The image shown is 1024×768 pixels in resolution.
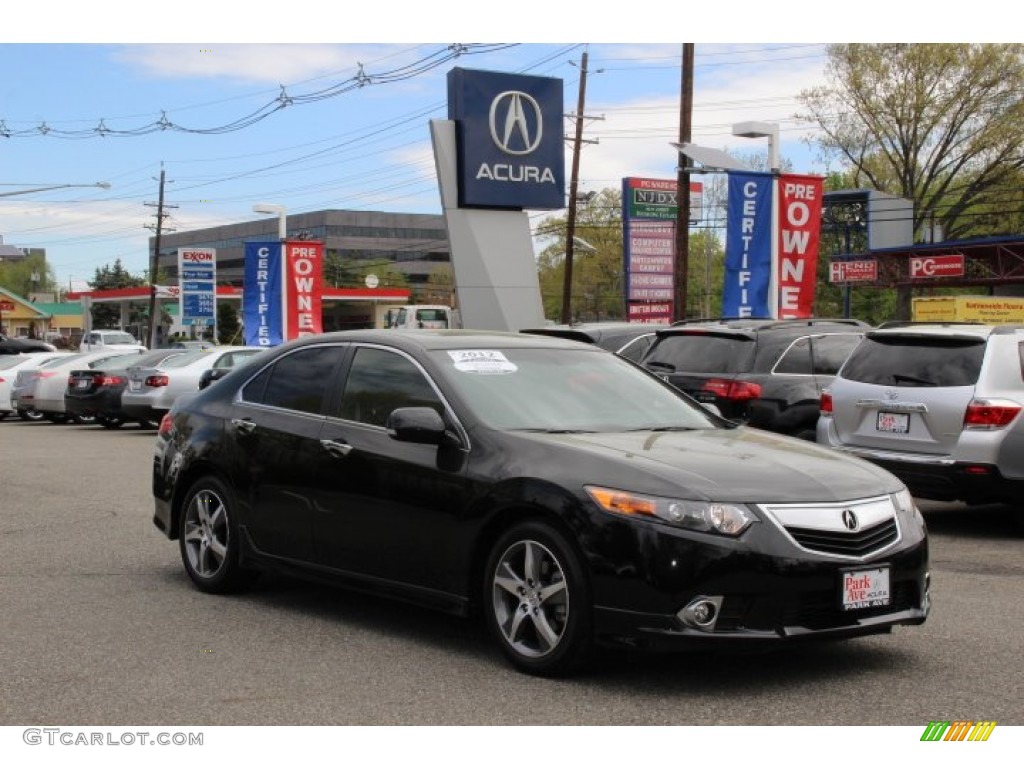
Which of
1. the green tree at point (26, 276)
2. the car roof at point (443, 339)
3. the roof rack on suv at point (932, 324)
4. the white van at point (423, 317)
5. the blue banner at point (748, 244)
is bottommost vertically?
the car roof at point (443, 339)

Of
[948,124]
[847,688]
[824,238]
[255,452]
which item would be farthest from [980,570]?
[824,238]

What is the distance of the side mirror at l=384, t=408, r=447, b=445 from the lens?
Answer: 6176 mm

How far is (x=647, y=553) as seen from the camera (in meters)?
5.32

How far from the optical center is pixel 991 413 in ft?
32.0

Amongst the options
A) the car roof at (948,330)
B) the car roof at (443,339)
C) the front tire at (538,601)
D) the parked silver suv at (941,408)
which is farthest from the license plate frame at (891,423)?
the front tire at (538,601)

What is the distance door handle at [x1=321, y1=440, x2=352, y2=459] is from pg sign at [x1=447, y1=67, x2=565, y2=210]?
56.1ft

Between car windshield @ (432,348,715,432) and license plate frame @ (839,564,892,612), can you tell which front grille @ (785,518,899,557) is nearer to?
license plate frame @ (839,564,892,612)

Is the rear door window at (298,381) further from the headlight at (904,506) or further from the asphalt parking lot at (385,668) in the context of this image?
the headlight at (904,506)

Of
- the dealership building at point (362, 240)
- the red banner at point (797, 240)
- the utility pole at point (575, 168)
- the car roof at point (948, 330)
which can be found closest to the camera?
the car roof at point (948, 330)

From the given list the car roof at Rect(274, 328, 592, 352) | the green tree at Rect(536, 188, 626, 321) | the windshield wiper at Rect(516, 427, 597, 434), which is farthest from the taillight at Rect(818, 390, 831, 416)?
the green tree at Rect(536, 188, 626, 321)

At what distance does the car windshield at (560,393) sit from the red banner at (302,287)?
29.6 meters

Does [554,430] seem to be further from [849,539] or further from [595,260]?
[595,260]

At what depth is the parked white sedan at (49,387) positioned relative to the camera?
2744 cm

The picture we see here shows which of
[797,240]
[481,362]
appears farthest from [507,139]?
[481,362]
